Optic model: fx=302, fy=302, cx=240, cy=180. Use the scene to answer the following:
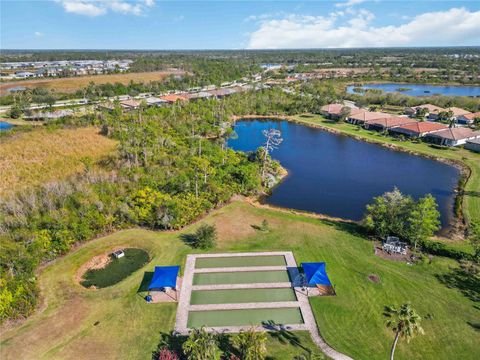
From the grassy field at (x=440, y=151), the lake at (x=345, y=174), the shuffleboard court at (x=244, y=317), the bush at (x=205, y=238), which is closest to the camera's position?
the shuffleboard court at (x=244, y=317)

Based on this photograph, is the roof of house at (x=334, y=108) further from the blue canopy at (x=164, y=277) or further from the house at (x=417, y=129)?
the blue canopy at (x=164, y=277)

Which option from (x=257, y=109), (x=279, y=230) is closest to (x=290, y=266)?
(x=279, y=230)

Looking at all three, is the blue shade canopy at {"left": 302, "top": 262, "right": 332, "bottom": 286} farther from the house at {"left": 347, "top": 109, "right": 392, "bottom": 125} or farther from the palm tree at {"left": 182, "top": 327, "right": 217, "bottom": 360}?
the house at {"left": 347, "top": 109, "right": 392, "bottom": 125}

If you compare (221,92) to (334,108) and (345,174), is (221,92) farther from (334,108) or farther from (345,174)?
(345,174)

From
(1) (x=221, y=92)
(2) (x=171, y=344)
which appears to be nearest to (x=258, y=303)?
(2) (x=171, y=344)

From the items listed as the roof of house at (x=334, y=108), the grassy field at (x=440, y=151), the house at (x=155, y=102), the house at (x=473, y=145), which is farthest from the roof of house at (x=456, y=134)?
the house at (x=155, y=102)

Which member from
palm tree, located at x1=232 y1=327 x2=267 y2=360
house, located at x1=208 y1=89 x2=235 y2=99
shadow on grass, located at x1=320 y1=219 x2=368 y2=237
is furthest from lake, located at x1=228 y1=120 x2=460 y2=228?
house, located at x1=208 y1=89 x2=235 y2=99

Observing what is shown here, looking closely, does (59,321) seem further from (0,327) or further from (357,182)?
(357,182)
